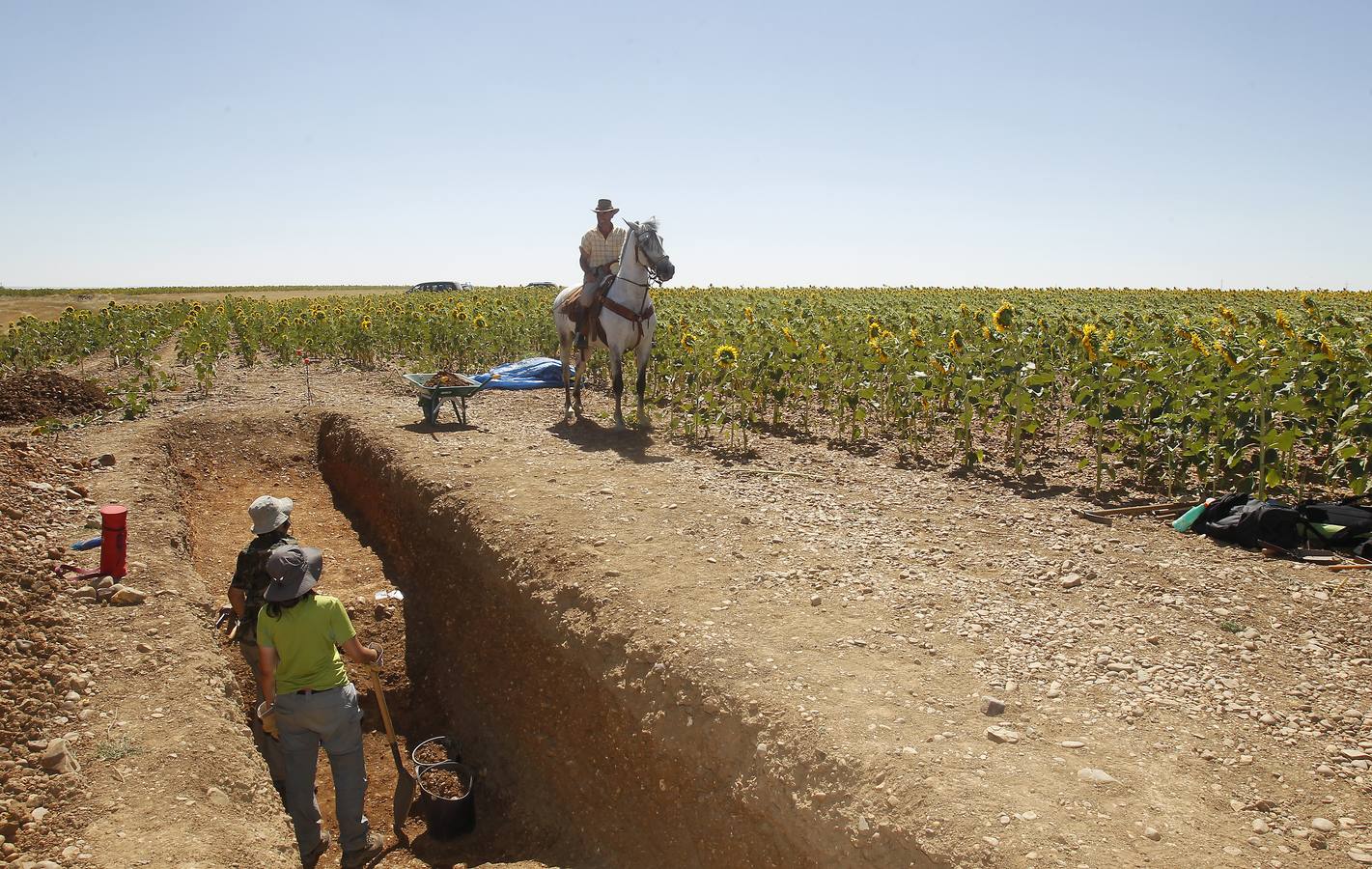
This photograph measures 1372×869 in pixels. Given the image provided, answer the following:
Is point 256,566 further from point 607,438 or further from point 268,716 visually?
point 607,438

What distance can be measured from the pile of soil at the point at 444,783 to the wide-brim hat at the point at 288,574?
2433mm

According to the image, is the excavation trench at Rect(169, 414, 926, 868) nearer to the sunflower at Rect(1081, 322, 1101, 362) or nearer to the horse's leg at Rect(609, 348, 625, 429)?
the horse's leg at Rect(609, 348, 625, 429)

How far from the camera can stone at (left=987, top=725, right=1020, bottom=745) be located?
4543mm

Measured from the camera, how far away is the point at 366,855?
6.09 m

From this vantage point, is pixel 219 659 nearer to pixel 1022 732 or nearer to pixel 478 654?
pixel 478 654

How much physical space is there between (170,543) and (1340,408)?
36.4 feet

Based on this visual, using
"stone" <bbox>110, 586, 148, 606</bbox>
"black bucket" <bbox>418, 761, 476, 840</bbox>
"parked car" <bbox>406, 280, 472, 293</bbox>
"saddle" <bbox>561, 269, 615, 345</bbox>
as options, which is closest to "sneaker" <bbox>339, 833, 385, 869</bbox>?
"black bucket" <bbox>418, 761, 476, 840</bbox>

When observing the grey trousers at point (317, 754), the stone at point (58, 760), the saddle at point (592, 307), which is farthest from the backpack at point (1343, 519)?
the stone at point (58, 760)

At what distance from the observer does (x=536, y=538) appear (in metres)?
7.88

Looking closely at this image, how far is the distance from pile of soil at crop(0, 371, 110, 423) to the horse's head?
31.4 ft

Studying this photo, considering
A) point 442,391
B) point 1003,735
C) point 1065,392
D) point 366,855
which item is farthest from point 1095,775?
Result: point 1065,392

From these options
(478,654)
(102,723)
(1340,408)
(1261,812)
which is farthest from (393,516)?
(1340,408)

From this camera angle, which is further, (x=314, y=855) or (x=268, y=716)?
(x=314, y=855)

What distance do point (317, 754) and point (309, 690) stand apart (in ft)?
1.89
